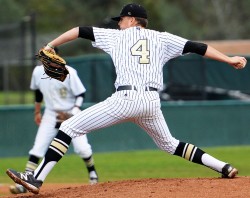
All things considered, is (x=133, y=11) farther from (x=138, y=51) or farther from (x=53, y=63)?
(x=53, y=63)

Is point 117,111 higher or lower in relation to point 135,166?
higher

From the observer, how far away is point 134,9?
8.12m

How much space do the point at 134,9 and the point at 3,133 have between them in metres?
9.72

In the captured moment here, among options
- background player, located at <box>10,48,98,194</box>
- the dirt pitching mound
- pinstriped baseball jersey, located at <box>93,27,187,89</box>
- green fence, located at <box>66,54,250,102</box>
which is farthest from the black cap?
green fence, located at <box>66,54,250,102</box>

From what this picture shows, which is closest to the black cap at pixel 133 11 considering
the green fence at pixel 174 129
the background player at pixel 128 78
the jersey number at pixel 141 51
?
the background player at pixel 128 78

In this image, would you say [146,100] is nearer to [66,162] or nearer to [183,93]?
[66,162]

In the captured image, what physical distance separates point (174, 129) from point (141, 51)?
10328mm

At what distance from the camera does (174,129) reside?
1819cm

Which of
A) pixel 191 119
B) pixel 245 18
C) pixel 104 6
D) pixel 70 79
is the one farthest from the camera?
pixel 104 6

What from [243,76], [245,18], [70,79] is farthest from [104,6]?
[70,79]

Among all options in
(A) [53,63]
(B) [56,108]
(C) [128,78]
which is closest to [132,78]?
(C) [128,78]

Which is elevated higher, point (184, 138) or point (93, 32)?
point (93, 32)

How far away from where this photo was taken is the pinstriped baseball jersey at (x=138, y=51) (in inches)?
312

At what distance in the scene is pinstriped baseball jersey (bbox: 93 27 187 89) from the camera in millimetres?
7926
